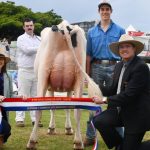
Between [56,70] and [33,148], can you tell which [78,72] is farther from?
[33,148]

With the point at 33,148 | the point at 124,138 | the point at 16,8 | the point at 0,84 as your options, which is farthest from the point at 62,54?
the point at 16,8

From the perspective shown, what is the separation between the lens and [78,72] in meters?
6.43

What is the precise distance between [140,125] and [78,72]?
1769 millimetres

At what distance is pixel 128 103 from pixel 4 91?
2.01 meters

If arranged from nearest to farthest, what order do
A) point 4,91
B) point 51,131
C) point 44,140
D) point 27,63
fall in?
point 4,91
point 44,140
point 51,131
point 27,63

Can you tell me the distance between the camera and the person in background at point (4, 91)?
5883mm

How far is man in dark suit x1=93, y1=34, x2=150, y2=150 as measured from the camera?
193 inches

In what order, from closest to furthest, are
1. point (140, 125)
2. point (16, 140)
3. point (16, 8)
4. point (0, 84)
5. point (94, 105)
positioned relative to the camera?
point (140, 125), point (94, 105), point (0, 84), point (16, 140), point (16, 8)

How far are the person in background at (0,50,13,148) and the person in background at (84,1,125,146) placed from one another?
3.93ft

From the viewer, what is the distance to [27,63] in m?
8.70

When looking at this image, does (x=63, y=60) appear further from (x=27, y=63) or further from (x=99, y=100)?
(x=27, y=63)

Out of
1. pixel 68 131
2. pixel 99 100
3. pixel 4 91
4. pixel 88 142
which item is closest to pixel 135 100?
pixel 99 100

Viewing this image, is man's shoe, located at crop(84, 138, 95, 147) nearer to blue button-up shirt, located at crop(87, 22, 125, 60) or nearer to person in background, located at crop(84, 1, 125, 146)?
person in background, located at crop(84, 1, 125, 146)

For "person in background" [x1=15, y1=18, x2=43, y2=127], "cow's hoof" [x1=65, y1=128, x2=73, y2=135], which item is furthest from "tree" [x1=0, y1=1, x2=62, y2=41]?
"cow's hoof" [x1=65, y1=128, x2=73, y2=135]
